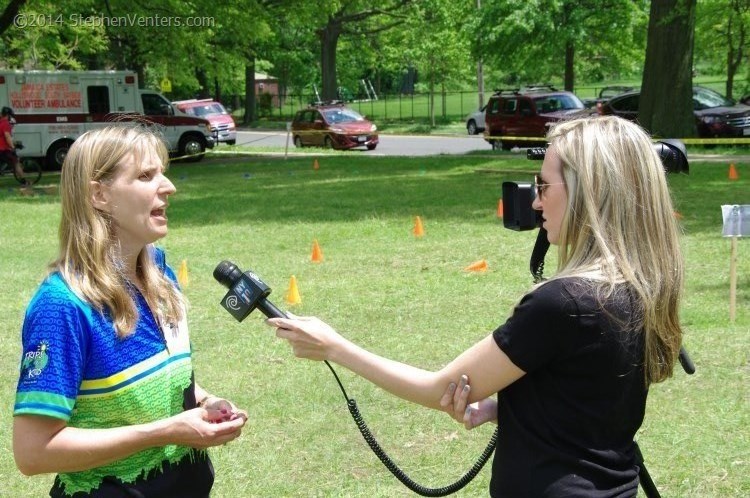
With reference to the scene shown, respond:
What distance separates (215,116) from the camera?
1499 inches

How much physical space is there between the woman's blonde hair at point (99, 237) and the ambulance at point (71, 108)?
81.3 ft

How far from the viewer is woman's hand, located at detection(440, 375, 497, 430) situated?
2434 mm

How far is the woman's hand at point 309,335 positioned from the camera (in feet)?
8.66

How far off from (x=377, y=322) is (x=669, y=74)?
16220 millimetres

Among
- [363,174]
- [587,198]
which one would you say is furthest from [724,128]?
[587,198]

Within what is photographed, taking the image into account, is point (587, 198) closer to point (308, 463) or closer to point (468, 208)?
point (308, 463)

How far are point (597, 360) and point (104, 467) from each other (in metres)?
1.29

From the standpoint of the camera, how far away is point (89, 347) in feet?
7.88

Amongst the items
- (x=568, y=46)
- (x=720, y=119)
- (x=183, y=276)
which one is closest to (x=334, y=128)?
(x=568, y=46)

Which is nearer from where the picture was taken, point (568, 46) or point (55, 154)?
point (55, 154)

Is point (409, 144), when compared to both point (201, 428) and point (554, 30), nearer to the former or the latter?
point (554, 30)

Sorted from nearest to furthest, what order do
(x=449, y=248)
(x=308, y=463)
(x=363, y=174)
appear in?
(x=308, y=463), (x=449, y=248), (x=363, y=174)

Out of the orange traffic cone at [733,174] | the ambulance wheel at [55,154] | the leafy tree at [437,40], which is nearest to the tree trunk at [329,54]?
the leafy tree at [437,40]

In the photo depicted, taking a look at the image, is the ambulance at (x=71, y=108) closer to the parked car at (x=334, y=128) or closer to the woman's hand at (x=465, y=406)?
the parked car at (x=334, y=128)
